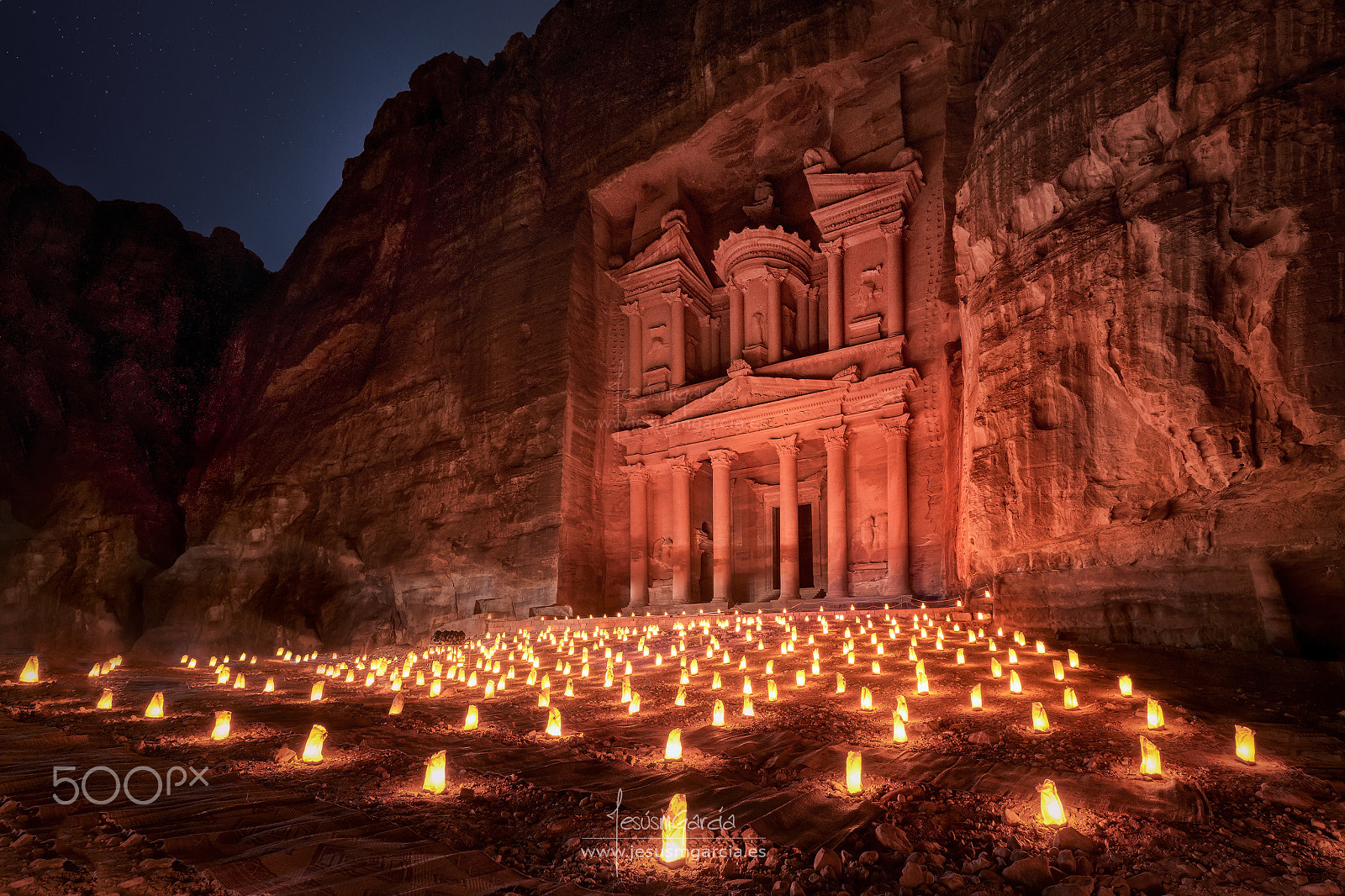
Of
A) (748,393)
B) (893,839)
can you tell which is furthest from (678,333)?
(893,839)

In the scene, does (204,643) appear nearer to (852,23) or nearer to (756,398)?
(756,398)

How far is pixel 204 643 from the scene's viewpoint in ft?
77.6

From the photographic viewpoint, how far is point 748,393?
Result: 21984 mm

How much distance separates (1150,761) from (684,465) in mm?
18740

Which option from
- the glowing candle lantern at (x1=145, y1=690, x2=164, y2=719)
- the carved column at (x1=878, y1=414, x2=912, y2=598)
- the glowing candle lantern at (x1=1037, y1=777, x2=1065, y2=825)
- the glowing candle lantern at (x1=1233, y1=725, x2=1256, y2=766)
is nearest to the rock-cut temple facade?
the carved column at (x1=878, y1=414, x2=912, y2=598)

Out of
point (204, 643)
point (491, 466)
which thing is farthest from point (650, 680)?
point (204, 643)

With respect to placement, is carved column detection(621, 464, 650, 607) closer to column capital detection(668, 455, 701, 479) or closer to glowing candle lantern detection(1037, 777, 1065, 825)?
column capital detection(668, 455, 701, 479)

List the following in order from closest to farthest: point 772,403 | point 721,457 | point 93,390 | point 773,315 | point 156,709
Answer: point 156,709, point 772,403, point 721,457, point 773,315, point 93,390

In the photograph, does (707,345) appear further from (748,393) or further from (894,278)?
(894,278)

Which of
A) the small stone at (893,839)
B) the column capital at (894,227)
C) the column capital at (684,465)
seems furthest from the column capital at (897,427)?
the small stone at (893,839)

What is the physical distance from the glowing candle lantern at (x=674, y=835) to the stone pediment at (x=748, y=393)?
18072 mm

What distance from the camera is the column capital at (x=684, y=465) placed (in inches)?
896

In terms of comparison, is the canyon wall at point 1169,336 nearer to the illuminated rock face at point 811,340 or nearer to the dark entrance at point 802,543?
the illuminated rock face at point 811,340

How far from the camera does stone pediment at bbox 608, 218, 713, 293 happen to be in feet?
79.4
